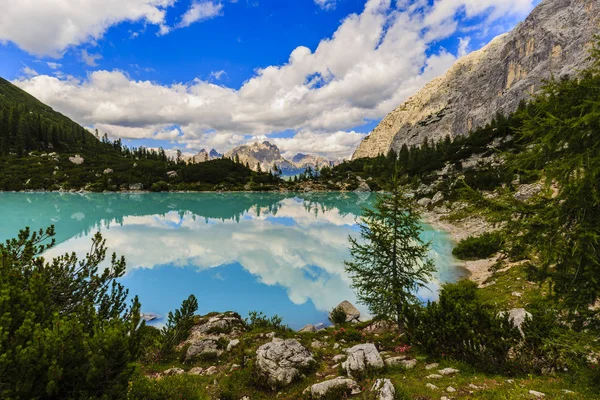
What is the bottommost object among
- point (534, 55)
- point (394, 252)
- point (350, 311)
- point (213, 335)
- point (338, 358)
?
point (350, 311)

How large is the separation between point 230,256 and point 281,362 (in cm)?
2627

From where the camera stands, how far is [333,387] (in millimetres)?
8250

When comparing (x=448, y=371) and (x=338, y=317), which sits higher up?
(x=448, y=371)

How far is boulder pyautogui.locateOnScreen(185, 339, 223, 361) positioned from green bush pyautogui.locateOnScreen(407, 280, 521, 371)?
341 inches

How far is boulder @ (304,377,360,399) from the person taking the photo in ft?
26.7

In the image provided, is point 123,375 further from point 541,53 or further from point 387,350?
point 541,53

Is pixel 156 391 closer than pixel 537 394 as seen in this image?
No

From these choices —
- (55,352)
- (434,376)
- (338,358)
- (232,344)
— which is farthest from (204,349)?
(55,352)

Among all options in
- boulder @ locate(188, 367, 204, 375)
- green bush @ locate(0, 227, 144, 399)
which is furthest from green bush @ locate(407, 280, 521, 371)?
green bush @ locate(0, 227, 144, 399)

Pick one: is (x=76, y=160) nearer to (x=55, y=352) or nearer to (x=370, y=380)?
(x=55, y=352)

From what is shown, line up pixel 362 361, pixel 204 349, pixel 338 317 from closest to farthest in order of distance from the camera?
pixel 362 361, pixel 204 349, pixel 338 317

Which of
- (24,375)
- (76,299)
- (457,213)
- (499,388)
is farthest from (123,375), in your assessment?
(457,213)

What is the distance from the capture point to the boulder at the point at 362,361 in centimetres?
943

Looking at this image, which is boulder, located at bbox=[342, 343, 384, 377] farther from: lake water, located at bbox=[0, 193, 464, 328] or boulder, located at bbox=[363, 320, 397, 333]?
lake water, located at bbox=[0, 193, 464, 328]
